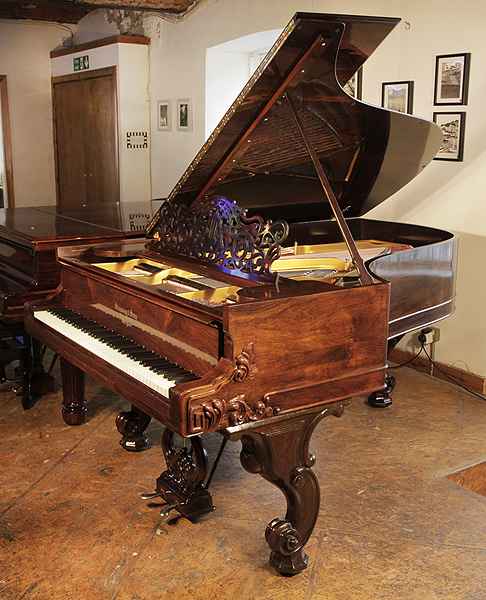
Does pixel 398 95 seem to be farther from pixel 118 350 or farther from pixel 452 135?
pixel 118 350

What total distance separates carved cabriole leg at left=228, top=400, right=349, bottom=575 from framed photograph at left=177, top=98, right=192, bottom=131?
16.5ft

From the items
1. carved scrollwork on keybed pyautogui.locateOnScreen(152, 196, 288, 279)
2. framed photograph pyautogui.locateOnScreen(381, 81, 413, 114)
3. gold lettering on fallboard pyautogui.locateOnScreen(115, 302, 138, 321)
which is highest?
framed photograph pyautogui.locateOnScreen(381, 81, 413, 114)

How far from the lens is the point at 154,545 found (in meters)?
2.36

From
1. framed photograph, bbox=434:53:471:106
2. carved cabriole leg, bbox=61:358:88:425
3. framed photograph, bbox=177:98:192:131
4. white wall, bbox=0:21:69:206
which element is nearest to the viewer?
carved cabriole leg, bbox=61:358:88:425

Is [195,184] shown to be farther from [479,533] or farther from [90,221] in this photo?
[479,533]

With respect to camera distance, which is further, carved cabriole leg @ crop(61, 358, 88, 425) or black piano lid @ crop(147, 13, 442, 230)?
carved cabriole leg @ crop(61, 358, 88, 425)

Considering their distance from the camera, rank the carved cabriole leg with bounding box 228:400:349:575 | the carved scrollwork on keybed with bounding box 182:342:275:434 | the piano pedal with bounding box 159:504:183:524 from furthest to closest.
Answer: the piano pedal with bounding box 159:504:183:524
the carved cabriole leg with bounding box 228:400:349:575
the carved scrollwork on keybed with bounding box 182:342:275:434

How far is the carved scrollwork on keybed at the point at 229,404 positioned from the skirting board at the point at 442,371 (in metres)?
2.58

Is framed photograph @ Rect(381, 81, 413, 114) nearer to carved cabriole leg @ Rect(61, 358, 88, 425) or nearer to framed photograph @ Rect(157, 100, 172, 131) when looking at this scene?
carved cabriole leg @ Rect(61, 358, 88, 425)

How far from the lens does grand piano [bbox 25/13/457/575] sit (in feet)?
6.24

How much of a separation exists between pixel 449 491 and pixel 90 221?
257 cm

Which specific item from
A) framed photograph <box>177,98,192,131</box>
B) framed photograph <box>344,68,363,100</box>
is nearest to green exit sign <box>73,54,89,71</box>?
framed photograph <box>177,98,192,131</box>

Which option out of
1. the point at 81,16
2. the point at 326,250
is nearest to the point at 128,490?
the point at 326,250

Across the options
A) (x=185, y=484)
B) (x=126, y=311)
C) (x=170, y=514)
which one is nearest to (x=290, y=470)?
(x=185, y=484)
